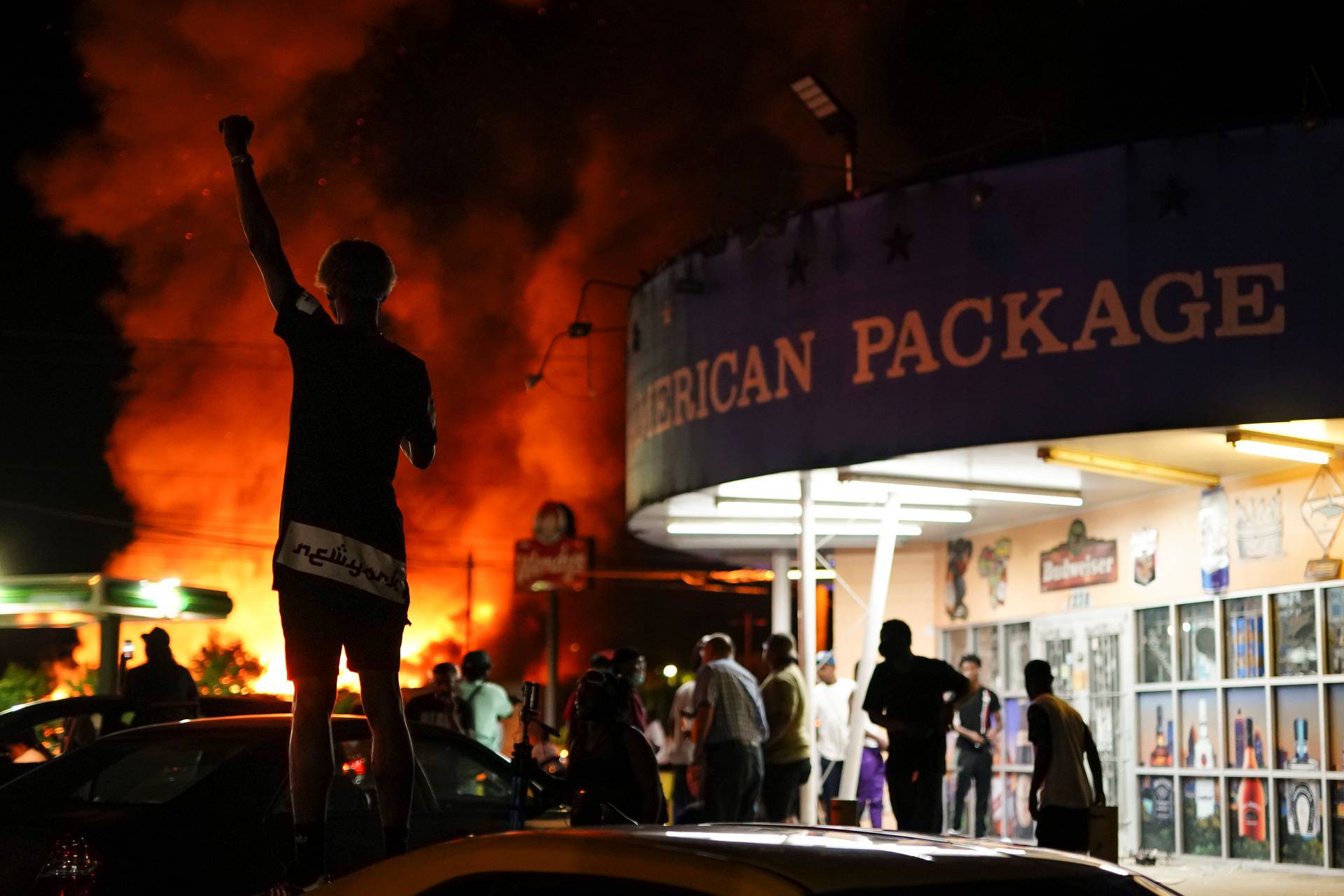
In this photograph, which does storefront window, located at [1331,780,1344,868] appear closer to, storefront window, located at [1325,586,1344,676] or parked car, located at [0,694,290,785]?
Answer: storefront window, located at [1325,586,1344,676]

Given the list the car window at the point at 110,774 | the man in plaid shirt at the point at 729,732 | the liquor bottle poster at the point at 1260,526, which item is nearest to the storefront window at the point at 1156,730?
the liquor bottle poster at the point at 1260,526

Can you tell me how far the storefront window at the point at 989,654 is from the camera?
1819 centimetres

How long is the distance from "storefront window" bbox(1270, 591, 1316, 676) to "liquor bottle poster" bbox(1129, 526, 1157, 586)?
67.4 inches

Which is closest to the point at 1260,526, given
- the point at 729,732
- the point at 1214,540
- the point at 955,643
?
the point at 1214,540

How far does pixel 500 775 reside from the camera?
7.54m

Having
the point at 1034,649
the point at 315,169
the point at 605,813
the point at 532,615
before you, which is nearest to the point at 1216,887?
the point at 1034,649

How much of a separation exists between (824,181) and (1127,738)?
8408mm

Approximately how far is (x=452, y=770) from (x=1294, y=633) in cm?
884

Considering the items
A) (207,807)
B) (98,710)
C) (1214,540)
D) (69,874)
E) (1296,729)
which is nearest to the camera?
(69,874)

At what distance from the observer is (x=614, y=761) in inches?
295

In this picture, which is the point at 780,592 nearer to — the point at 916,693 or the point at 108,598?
the point at 108,598

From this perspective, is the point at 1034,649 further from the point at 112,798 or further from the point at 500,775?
the point at 112,798

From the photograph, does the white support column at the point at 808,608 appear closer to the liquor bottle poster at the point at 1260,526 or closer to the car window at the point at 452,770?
the liquor bottle poster at the point at 1260,526

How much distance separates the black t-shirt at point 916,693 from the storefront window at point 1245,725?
4.78 meters
